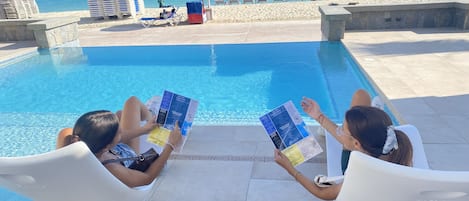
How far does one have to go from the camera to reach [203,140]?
3.52 metres

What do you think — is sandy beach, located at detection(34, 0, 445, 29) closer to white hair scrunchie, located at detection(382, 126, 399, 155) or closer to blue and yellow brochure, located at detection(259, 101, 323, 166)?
blue and yellow brochure, located at detection(259, 101, 323, 166)

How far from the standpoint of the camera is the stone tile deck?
268cm

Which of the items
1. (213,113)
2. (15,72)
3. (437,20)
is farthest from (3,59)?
(437,20)

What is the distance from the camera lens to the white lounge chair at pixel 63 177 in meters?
1.51

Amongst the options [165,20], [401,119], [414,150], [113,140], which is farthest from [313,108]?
[165,20]

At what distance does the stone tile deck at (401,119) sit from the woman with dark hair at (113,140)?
0.55 metres

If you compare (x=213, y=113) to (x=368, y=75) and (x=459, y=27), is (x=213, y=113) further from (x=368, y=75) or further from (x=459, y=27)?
(x=459, y=27)

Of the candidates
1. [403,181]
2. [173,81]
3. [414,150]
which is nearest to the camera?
[403,181]

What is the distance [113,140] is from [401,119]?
3197mm

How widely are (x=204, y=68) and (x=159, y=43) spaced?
2.36 meters

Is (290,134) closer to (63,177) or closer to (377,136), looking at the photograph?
(377,136)

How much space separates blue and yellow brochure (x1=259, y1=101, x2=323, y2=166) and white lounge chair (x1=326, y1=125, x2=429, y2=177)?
285 mm

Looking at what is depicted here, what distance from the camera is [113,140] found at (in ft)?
6.02

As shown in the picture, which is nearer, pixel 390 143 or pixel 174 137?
pixel 390 143
